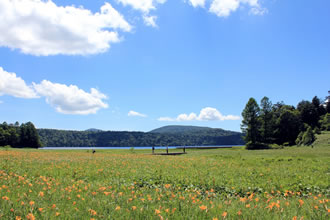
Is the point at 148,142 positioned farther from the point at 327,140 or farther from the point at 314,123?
the point at 327,140

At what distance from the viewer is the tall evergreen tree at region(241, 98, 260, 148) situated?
206 feet

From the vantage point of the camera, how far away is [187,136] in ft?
585

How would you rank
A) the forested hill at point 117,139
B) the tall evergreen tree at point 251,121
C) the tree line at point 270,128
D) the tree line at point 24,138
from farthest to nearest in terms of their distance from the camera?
the forested hill at point 117,139 < the tree line at point 24,138 < the tall evergreen tree at point 251,121 < the tree line at point 270,128

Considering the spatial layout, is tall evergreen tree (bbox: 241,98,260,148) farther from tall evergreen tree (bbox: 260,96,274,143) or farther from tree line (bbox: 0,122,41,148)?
tree line (bbox: 0,122,41,148)

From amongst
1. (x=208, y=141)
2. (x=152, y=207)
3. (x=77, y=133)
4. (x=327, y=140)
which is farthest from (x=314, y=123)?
(x=77, y=133)

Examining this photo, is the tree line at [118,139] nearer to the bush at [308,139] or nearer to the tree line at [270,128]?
the tree line at [270,128]

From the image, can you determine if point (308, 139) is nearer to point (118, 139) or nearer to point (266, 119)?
point (266, 119)

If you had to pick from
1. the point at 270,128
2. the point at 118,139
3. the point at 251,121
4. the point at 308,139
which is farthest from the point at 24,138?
the point at 308,139

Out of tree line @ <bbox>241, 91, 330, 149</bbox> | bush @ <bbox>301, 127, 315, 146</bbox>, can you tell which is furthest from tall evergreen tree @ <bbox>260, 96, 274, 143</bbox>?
bush @ <bbox>301, 127, 315, 146</bbox>

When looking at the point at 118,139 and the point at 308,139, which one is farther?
the point at 118,139

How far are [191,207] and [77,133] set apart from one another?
552 ft

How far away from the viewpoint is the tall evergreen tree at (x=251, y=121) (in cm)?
6266

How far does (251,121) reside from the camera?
2489 inches

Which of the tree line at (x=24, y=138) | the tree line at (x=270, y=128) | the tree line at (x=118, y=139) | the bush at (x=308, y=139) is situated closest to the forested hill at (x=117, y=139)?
the tree line at (x=118, y=139)
